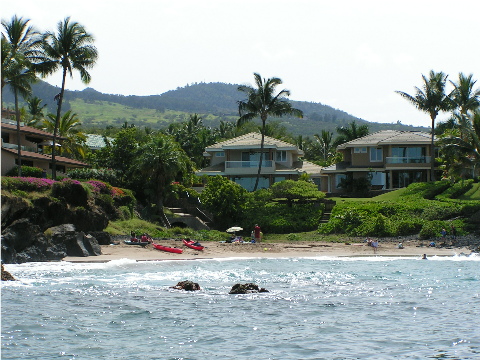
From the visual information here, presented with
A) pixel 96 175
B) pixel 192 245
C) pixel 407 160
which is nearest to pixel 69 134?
pixel 96 175

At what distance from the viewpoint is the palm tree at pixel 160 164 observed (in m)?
44.9

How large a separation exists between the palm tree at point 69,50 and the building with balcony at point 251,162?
16467 mm

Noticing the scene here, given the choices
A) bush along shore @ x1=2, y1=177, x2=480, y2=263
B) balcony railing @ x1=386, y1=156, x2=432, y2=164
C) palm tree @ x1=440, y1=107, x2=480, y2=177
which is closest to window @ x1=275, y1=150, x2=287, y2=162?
→ balcony railing @ x1=386, y1=156, x2=432, y2=164

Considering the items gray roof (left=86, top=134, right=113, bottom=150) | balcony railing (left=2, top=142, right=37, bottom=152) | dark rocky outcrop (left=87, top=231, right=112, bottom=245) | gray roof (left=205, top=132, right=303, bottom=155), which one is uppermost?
gray roof (left=86, top=134, right=113, bottom=150)

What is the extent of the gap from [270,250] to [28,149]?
2418 centimetres

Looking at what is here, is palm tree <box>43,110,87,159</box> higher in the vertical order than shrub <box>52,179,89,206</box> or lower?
higher

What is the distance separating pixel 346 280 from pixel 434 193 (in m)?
28.0

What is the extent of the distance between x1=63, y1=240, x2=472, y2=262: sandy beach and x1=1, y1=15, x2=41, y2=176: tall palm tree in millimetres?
12508

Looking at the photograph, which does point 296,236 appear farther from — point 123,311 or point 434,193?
point 123,311

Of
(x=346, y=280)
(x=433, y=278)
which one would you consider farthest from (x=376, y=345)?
(x=433, y=278)

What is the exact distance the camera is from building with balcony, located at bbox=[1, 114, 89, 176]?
153 feet

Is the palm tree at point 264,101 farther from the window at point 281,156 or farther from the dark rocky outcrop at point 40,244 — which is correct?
the dark rocky outcrop at point 40,244

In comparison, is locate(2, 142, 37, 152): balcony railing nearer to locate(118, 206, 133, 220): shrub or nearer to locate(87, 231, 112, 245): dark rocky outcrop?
locate(118, 206, 133, 220): shrub

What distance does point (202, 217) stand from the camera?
4850 cm
